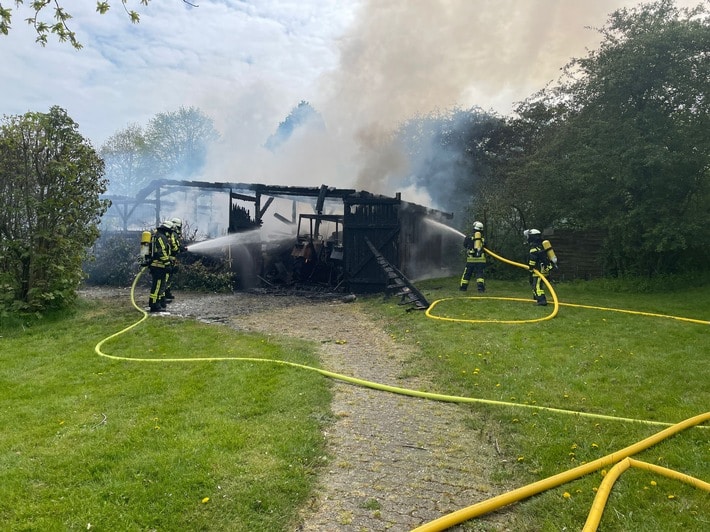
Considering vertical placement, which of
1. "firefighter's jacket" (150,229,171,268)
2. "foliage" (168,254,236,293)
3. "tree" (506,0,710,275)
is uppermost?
"tree" (506,0,710,275)

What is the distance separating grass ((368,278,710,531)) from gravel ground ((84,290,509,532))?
0.59 ft

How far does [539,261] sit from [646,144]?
15.5ft

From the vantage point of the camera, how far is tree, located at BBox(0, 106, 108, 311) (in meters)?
8.95

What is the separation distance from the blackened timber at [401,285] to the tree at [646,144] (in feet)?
20.1

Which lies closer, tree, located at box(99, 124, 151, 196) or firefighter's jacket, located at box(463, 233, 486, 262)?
firefighter's jacket, located at box(463, 233, 486, 262)

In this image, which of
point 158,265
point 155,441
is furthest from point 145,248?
point 155,441

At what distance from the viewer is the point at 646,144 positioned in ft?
42.2

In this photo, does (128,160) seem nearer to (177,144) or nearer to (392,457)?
(177,144)

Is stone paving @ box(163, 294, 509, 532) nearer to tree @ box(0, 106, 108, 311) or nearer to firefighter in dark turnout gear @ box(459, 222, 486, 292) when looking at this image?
tree @ box(0, 106, 108, 311)

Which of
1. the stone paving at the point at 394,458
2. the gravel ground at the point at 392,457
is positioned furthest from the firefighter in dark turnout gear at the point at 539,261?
the stone paving at the point at 394,458

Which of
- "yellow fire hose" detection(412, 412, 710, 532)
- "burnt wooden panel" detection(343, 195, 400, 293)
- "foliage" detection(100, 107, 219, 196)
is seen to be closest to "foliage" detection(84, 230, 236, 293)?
"burnt wooden panel" detection(343, 195, 400, 293)

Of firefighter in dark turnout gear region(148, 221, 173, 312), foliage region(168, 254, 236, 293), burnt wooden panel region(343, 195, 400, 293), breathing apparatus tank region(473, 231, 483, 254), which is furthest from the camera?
foliage region(168, 254, 236, 293)

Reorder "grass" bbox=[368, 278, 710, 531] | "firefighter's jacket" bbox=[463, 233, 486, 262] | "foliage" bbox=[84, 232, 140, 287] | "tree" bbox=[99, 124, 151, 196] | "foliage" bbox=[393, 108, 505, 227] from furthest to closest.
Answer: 1. "tree" bbox=[99, 124, 151, 196]
2. "foliage" bbox=[393, 108, 505, 227]
3. "foliage" bbox=[84, 232, 140, 287]
4. "firefighter's jacket" bbox=[463, 233, 486, 262]
5. "grass" bbox=[368, 278, 710, 531]

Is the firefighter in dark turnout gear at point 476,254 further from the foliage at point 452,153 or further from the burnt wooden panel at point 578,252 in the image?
the foliage at point 452,153
